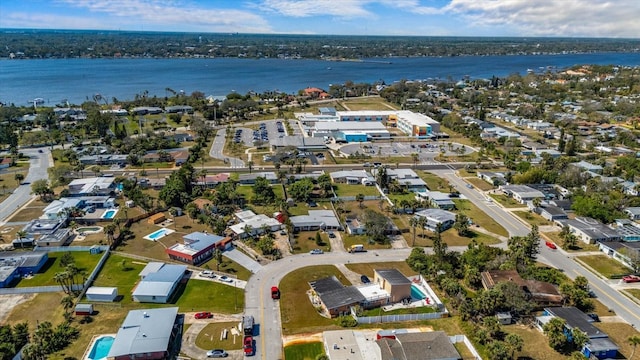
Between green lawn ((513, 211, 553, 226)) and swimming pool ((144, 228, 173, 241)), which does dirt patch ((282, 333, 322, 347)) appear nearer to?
swimming pool ((144, 228, 173, 241))

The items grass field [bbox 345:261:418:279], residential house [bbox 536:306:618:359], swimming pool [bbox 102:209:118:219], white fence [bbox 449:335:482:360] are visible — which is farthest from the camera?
swimming pool [bbox 102:209:118:219]

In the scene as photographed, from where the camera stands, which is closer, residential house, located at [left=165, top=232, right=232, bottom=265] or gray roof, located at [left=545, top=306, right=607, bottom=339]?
gray roof, located at [left=545, top=306, right=607, bottom=339]

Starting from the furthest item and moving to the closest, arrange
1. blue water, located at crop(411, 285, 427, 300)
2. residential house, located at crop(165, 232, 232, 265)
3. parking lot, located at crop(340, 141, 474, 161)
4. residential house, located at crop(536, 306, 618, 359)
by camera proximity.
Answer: parking lot, located at crop(340, 141, 474, 161), residential house, located at crop(165, 232, 232, 265), blue water, located at crop(411, 285, 427, 300), residential house, located at crop(536, 306, 618, 359)

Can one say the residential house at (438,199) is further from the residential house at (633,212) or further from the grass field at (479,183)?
the residential house at (633,212)

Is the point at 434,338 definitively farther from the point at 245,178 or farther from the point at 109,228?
the point at 245,178

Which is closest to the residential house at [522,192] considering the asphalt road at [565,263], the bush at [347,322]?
the asphalt road at [565,263]

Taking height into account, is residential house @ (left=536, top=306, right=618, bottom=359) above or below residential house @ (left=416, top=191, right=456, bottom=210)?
below

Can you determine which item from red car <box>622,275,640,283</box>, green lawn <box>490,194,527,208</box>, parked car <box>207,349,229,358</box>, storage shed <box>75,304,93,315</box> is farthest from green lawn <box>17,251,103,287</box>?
red car <box>622,275,640,283</box>

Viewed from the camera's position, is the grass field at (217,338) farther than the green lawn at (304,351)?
Yes
